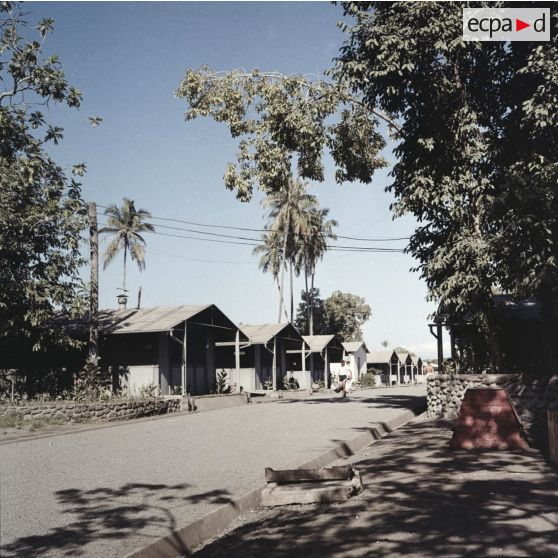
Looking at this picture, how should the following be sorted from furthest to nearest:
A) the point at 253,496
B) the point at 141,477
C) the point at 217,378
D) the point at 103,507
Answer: the point at 217,378 < the point at 141,477 < the point at 253,496 < the point at 103,507

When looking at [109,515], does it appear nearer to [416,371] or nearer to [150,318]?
[150,318]

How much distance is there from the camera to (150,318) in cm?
2369

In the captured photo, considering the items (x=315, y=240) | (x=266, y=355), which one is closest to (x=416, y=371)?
(x=315, y=240)

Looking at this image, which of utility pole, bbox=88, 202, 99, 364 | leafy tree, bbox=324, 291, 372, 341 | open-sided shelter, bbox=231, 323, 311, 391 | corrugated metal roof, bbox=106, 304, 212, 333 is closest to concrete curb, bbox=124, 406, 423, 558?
utility pole, bbox=88, 202, 99, 364

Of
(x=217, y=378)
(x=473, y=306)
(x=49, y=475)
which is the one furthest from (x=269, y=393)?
(x=49, y=475)

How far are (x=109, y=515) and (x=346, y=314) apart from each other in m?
66.2

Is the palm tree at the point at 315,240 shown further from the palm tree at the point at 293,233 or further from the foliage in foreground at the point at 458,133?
the foliage in foreground at the point at 458,133

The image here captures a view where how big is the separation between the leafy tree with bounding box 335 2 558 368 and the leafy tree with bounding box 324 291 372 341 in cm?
5131

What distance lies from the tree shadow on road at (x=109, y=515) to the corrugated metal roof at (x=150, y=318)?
585 inches

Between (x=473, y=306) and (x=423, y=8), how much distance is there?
8.19 meters

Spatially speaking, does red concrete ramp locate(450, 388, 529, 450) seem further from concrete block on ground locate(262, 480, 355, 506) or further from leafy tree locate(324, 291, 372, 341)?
leafy tree locate(324, 291, 372, 341)

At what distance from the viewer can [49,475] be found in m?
7.86

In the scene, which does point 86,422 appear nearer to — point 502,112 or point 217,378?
point 217,378

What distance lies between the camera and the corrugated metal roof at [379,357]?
6594cm
